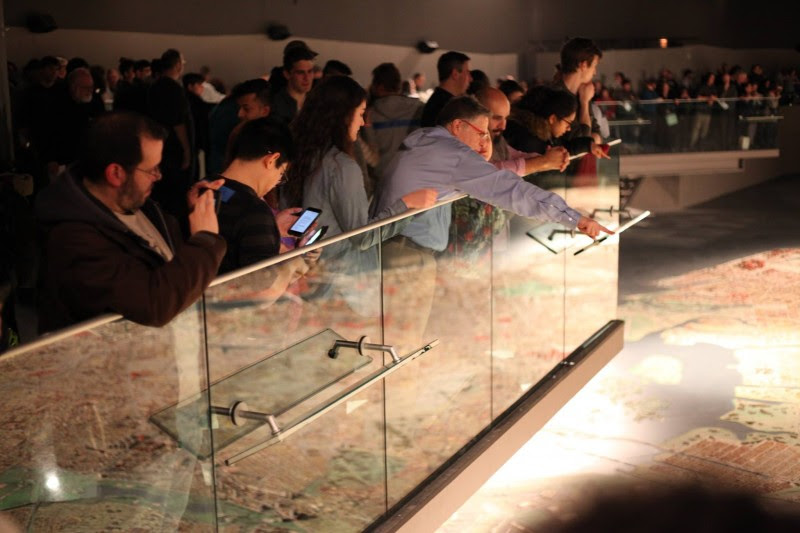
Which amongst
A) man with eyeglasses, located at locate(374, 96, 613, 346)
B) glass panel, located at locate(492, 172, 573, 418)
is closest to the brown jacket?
man with eyeglasses, located at locate(374, 96, 613, 346)

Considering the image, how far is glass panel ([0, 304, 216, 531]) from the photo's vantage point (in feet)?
7.16

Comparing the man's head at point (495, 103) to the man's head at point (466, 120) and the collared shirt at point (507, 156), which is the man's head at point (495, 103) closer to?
the collared shirt at point (507, 156)

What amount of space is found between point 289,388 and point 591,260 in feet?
13.0

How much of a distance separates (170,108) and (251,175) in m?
3.28

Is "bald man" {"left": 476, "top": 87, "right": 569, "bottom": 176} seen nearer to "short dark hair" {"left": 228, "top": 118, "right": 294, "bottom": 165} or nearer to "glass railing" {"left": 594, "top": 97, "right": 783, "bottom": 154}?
"short dark hair" {"left": 228, "top": 118, "right": 294, "bottom": 165}

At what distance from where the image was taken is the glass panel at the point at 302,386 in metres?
2.86

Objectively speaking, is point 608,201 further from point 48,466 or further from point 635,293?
point 48,466

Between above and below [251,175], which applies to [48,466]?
below

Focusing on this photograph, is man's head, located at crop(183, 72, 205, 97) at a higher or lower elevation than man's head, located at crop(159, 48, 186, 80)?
lower

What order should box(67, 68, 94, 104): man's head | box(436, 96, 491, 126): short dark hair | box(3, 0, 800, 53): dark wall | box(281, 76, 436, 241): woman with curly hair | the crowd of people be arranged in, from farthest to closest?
box(3, 0, 800, 53): dark wall < box(67, 68, 94, 104): man's head < box(436, 96, 491, 126): short dark hair < box(281, 76, 436, 241): woman with curly hair < the crowd of people

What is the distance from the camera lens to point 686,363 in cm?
817

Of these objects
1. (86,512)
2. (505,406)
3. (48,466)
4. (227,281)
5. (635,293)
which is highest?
(227,281)

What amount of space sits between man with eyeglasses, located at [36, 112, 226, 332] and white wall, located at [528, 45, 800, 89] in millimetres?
19476

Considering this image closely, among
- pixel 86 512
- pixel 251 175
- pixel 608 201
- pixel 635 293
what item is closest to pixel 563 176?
pixel 608 201
